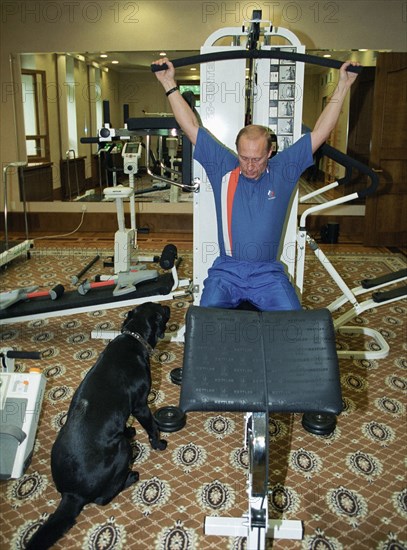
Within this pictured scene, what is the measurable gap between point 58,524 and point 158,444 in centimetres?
65

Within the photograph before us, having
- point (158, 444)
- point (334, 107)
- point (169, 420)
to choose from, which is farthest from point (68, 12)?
point (158, 444)

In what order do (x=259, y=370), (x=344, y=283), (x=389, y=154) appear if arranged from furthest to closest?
(x=389, y=154)
(x=344, y=283)
(x=259, y=370)

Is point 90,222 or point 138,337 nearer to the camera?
point 138,337

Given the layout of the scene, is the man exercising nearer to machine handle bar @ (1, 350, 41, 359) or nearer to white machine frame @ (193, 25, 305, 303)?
white machine frame @ (193, 25, 305, 303)

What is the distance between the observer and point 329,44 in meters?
5.39

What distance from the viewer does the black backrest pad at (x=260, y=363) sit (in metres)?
1.35

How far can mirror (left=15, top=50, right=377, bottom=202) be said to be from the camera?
18.3 ft

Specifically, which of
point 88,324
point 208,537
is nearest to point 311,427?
point 208,537

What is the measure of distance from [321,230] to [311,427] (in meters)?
3.69

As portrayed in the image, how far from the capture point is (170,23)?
17.9 feet

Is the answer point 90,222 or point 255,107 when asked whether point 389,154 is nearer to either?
point 255,107

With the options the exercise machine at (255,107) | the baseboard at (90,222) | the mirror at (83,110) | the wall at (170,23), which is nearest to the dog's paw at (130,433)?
the exercise machine at (255,107)

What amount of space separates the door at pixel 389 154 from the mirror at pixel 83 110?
430 mm

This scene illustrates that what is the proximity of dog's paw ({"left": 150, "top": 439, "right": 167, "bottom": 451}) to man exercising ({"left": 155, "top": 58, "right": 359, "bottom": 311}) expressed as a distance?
2.08 ft
